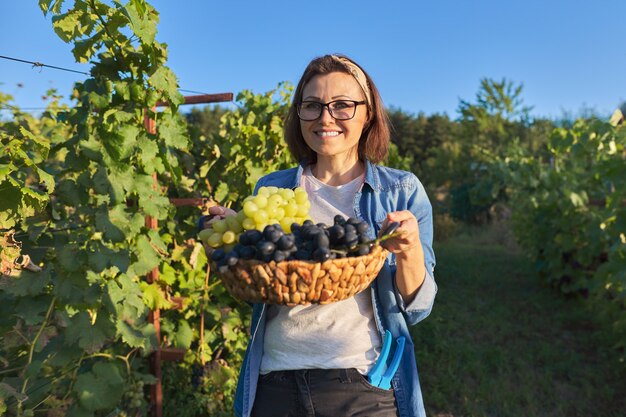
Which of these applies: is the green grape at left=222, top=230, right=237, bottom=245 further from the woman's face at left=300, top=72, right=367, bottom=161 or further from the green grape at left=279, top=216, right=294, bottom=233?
the woman's face at left=300, top=72, right=367, bottom=161

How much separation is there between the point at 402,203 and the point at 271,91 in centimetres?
302

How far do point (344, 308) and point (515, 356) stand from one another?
4002 millimetres

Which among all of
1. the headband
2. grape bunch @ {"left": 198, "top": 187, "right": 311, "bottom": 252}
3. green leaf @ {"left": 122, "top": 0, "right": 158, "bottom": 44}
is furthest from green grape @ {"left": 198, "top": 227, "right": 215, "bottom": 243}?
green leaf @ {"left": 122, "top": 0, "right": 158, "bottom": 44}

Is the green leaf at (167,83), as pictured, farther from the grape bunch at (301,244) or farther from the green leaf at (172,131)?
the grape bunch at (301,244)

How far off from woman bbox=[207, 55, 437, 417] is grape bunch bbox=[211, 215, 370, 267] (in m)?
0.12

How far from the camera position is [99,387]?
260 centimetres

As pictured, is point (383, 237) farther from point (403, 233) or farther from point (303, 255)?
point (303, 255)

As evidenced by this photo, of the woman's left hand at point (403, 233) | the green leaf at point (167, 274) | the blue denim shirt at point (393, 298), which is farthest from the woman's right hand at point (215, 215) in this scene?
the green leaf at point (167, 274)

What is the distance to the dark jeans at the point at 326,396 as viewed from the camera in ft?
5.32

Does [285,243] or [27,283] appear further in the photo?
[27,283]

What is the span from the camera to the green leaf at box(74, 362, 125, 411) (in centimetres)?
254

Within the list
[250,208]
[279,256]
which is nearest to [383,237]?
[279,256]

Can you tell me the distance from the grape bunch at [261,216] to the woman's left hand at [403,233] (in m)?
0.28

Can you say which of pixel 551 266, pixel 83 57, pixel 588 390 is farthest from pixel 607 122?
pixel 83 57
